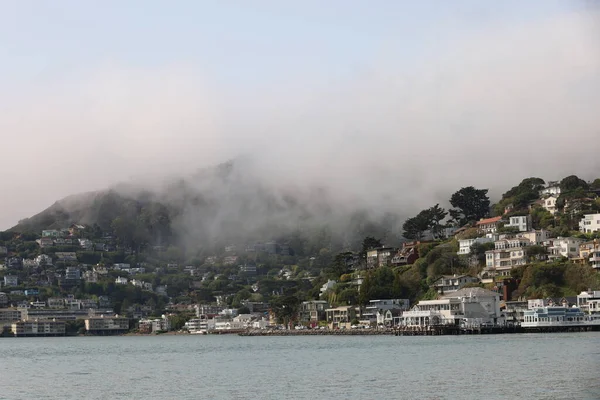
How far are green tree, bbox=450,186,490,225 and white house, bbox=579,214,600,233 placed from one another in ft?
102

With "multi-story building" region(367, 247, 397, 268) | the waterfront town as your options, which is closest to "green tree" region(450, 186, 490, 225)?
the waterfront town

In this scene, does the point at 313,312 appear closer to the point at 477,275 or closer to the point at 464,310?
Result: the point at 477,275

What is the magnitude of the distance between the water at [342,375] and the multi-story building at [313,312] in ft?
254

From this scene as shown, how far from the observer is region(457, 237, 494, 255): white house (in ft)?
526

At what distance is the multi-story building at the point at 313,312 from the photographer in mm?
175875

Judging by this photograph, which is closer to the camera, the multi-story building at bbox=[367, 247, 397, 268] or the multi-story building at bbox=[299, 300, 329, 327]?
the multi-story building at bbox=[299, 300, 329, 327]

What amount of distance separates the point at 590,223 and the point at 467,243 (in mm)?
19154

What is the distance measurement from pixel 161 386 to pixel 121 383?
436 cm

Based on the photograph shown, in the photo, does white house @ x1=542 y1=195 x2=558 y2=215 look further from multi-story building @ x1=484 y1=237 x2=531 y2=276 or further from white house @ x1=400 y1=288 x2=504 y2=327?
white house @ x1=400 y1=288 x2=504 y2=327

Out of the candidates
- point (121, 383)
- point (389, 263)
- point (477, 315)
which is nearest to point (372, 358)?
point (121, 383)

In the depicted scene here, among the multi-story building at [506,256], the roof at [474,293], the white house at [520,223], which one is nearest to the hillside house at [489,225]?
the white house at [520,223]

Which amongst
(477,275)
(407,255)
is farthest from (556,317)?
(407,255)

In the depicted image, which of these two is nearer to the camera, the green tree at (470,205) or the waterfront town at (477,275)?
the waterfront town at (477,275)

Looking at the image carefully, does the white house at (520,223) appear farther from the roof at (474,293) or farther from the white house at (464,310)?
the white house at (464,310)
